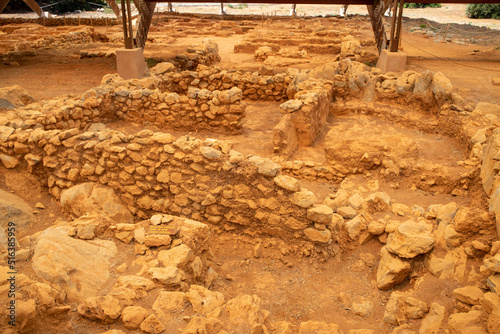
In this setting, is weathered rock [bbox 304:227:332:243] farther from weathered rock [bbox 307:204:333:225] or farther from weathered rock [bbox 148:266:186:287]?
weathered rock [bbox 148:266:186:287]

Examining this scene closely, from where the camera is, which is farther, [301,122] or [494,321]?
[301,122]

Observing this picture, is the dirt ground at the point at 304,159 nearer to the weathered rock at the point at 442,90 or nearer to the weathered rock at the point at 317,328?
the weathered rock at the point at 317,328

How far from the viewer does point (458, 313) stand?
3.07 meters

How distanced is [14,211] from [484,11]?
35.6m

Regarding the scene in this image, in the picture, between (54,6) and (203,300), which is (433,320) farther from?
(54,6)

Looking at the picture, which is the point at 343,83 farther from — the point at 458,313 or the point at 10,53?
the point at 10,53

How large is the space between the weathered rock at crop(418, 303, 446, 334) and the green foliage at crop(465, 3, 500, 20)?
33.6m

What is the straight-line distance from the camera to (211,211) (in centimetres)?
455

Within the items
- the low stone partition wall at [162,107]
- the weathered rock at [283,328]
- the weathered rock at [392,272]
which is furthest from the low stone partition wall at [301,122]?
the weathered rock at [283,328]

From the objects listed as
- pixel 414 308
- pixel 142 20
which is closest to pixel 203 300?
pixel 414 308

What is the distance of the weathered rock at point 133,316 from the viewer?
2590 millimetres

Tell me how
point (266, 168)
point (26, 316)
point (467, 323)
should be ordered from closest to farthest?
point (26, 316)
point (467, 323)
point (266, 168)

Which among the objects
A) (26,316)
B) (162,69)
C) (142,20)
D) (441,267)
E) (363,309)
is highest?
(142,20)

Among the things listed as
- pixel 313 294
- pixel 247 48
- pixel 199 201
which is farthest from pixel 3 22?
pixel 313 294
